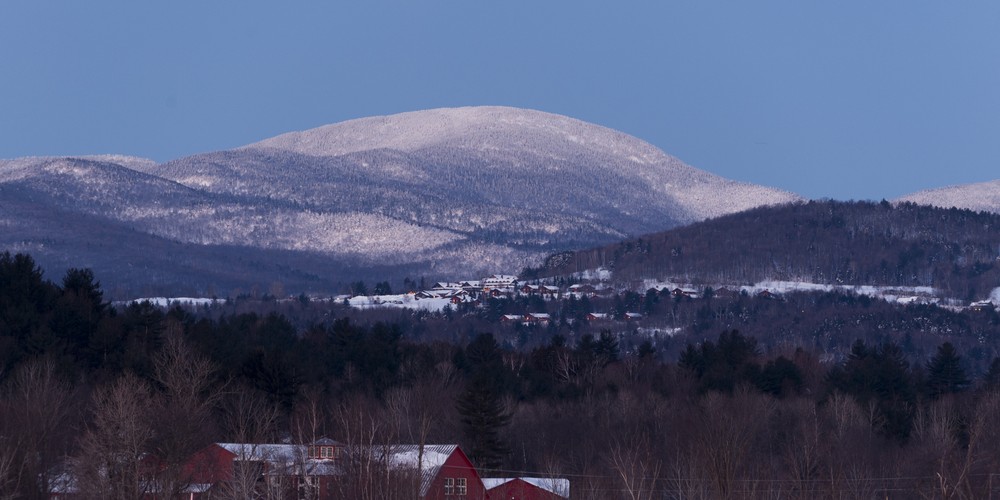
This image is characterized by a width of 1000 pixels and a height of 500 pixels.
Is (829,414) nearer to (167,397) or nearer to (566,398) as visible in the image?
(566,398)

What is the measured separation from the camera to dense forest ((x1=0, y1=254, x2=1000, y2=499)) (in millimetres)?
48781

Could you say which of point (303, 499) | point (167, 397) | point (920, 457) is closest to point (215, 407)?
point (167, 397)

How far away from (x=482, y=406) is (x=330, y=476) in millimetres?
14985

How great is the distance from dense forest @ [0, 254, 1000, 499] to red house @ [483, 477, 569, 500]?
0.72 meters

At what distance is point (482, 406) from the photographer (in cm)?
6375

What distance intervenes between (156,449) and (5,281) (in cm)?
3064

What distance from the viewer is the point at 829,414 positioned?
249ft

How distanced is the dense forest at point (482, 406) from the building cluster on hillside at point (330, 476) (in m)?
0.70

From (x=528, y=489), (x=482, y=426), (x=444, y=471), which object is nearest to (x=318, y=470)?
(x=444, y=471)

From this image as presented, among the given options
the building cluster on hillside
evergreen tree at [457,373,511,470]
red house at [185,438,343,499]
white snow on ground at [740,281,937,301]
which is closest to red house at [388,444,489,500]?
the building cluster on hillside

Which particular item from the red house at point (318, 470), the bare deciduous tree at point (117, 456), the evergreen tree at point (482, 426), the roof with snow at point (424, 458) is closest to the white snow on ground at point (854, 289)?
the evergreen tree at point (482, 426)

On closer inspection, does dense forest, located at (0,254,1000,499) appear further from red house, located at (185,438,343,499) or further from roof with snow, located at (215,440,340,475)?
red house, located at (185,438,343,499)

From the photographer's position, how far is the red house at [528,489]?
2136 inches

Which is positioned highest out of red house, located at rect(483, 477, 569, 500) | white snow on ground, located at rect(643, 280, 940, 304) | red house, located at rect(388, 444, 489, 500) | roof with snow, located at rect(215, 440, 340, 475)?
white snow on ground, located at rect(643, 280, 940, 304)
